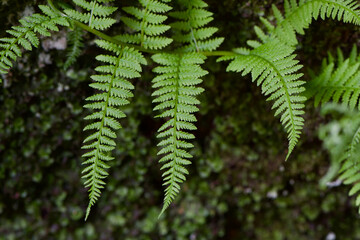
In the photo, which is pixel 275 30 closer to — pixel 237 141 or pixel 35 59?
pixel 237 141

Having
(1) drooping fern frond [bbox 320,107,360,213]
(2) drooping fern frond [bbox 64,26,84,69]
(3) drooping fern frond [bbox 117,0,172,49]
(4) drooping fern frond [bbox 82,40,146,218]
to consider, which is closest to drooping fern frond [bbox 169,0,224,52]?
(3) drooping fern frond [bbox 117,0,172,49]

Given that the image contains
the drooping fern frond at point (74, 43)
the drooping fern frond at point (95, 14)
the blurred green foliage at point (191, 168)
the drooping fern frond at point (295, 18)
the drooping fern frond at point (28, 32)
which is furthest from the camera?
the blurred green foliage at point (191, 168)

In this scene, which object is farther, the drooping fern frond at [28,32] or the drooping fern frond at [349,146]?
the drooping fern frond at [349,146]

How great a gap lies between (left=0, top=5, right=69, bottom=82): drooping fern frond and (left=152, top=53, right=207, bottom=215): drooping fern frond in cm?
63

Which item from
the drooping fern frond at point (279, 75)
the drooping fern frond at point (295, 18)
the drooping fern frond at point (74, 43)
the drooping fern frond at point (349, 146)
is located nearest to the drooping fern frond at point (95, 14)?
the drooping fern frond at point (74, 43)

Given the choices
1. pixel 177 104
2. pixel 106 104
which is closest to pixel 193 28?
pixel 177 104

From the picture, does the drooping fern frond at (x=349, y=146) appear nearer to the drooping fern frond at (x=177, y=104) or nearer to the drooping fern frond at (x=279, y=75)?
the drooping fern frond at (x=279, y=75)

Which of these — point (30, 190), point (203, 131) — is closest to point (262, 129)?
point (203, 131)

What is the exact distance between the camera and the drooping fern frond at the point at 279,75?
168 centimetres

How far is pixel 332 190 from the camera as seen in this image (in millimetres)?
3254

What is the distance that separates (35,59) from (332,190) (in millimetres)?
3095

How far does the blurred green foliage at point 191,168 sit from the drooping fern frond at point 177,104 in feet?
2.32

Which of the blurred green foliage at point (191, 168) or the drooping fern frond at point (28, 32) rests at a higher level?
the drooping fern frond at point (28, 32)

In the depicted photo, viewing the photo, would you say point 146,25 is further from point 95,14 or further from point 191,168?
point 191,168
